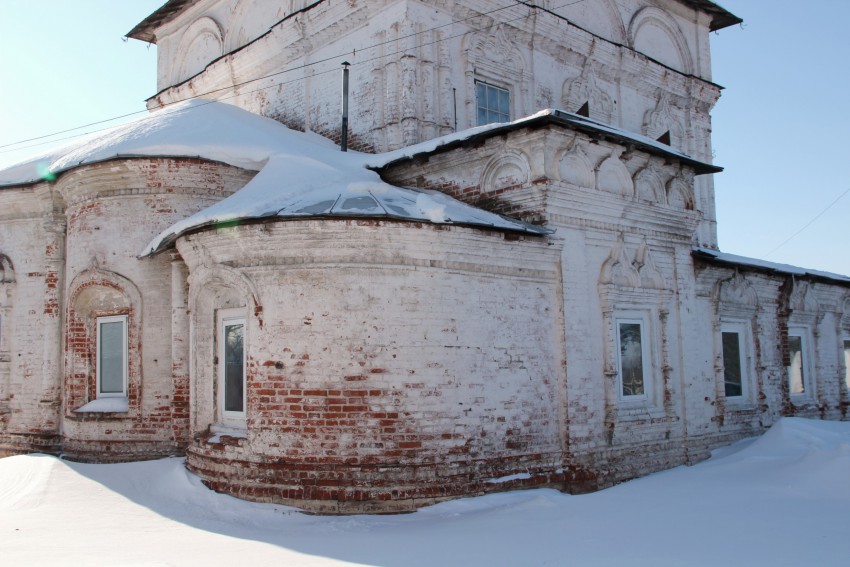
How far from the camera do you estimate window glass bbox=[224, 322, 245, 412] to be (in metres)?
7.66

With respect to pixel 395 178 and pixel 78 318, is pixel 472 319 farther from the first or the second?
pixel 78 318

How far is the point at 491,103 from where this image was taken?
40.1 ft

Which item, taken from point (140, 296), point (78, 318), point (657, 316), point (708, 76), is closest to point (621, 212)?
point (657, 316)

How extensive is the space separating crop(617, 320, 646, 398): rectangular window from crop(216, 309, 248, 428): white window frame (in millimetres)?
4234

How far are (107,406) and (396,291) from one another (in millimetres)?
4405

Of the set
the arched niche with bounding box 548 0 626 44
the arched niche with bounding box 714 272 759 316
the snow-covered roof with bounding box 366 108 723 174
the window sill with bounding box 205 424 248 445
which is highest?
the arched niche with bounding box 548 0 626 44

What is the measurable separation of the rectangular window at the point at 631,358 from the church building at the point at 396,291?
0.04 m

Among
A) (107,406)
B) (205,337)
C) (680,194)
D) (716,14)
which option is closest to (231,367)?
(205,337)

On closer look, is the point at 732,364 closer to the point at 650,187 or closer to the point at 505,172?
the point at 650,187

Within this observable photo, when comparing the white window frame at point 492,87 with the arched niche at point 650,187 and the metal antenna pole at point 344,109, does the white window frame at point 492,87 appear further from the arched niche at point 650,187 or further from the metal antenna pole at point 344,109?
the arched niche at point 650,187

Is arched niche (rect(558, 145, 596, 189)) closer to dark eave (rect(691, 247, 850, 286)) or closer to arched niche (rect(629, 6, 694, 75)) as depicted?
dark eave (rect(691, 247, 850, 286))

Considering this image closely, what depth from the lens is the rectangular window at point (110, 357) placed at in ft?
30.1

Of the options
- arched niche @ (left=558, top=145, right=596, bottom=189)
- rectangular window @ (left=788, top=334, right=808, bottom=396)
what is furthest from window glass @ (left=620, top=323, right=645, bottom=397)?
rectangular window @ (left=788, top=334, right=808, bottom=396)

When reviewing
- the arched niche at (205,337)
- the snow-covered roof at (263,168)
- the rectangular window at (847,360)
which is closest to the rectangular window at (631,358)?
the snow-covered roof at (263,168)
